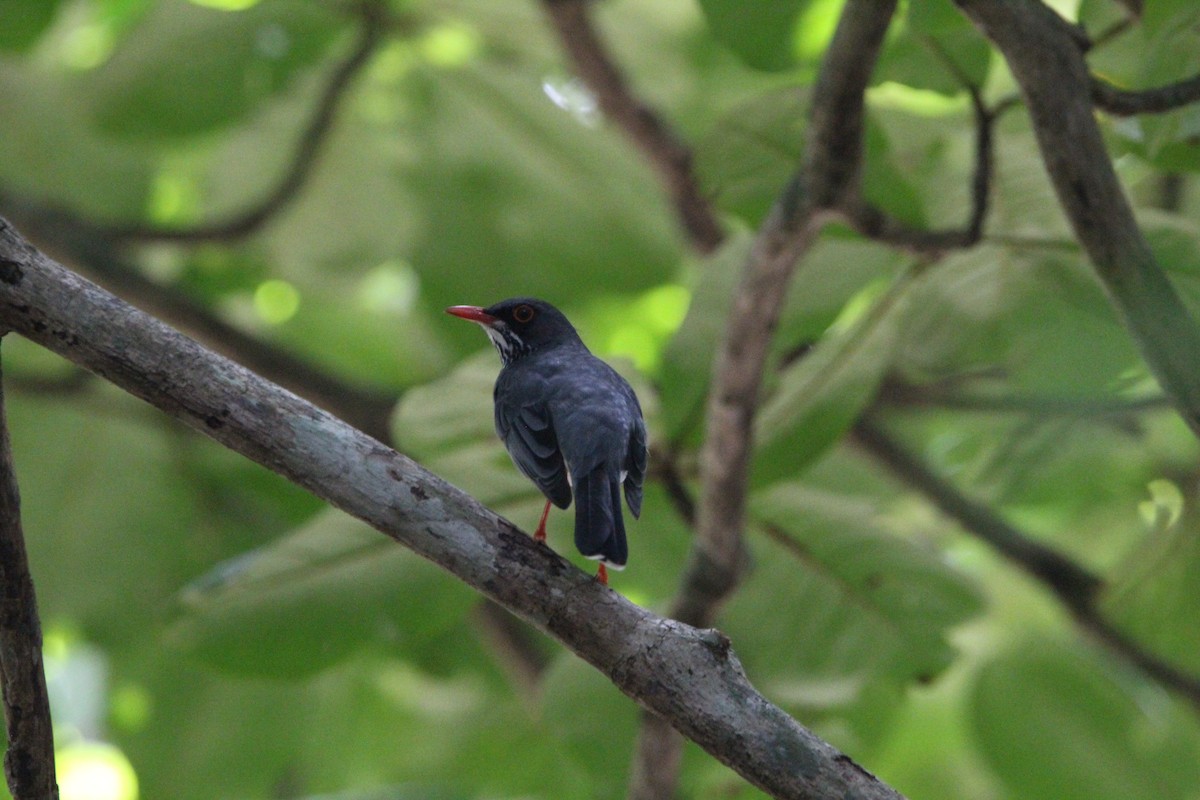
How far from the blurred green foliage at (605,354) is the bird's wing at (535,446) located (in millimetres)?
417

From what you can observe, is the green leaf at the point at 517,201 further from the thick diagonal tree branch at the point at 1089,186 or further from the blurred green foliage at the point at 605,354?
the thick diagonal tree branch at the point at 1089,186

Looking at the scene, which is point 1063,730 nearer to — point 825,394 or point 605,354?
point 825,394

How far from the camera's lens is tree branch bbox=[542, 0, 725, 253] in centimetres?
484

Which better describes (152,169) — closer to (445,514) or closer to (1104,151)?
(445,514)

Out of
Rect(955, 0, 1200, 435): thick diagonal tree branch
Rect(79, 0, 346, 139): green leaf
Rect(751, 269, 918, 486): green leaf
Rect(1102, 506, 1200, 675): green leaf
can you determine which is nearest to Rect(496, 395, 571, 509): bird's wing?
Rect(751, 269, 918, 486): green leaf

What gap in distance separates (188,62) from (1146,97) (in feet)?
10.6

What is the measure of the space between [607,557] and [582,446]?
15.9 inches

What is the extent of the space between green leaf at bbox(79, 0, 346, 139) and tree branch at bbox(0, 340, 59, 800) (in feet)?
8.43

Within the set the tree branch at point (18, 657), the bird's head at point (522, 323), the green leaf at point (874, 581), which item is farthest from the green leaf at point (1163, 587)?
the tree branch at point (18, 657)

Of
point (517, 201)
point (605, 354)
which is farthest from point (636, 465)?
point (517, 201)

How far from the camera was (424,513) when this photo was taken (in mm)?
2053

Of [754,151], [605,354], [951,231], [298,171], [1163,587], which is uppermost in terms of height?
[754,151]

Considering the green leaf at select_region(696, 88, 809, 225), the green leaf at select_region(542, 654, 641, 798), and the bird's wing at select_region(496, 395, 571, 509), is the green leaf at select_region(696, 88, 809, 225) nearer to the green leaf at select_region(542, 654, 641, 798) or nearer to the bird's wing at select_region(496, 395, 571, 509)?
the bird's wing at select_region(496, 395, 571, 509)

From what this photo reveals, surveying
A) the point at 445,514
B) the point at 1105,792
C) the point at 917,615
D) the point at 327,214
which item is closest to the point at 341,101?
the point at 327,214
